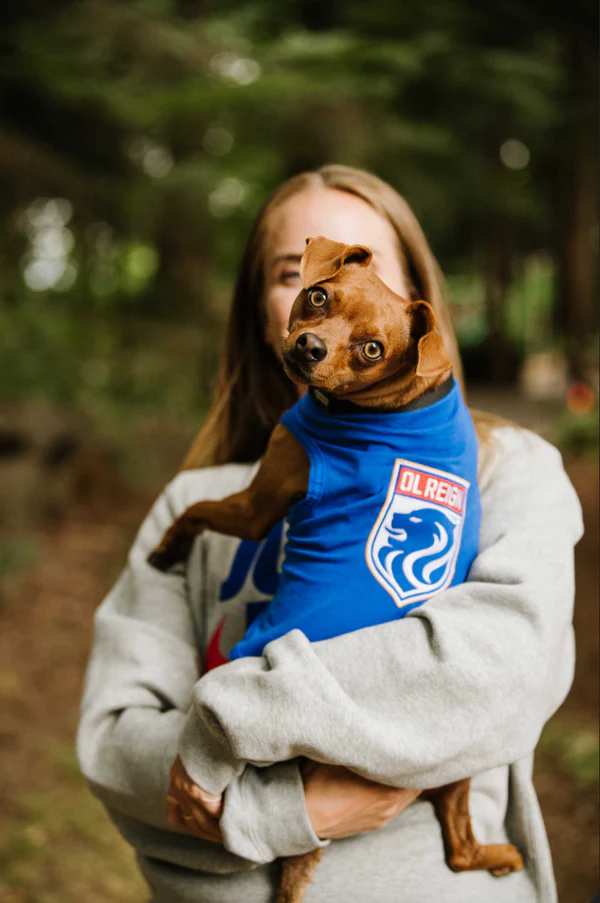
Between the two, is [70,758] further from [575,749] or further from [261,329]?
[261,329]

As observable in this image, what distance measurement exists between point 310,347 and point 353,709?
0.51 metres

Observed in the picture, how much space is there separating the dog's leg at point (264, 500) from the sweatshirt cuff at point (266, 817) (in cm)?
37

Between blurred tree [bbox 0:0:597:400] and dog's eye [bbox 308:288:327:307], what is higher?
blurred tree [bbox 0:0:597:400]

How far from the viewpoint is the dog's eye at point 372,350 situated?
3.40ft

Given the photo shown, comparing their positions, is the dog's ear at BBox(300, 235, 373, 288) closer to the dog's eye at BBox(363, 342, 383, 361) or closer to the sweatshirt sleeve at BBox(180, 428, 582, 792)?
the dog's eye at BBox(363, 342, 383, 361)

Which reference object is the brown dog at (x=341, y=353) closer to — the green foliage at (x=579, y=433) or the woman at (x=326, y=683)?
the woman at (x=326, y=683)

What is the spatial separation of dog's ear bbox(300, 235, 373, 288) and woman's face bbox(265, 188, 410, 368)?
24cm

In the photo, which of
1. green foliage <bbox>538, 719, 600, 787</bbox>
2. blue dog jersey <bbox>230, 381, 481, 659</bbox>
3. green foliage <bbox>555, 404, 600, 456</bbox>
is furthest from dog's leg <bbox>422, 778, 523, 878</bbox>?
green foliage <bbox>555, 404, 600, 456</bbox>

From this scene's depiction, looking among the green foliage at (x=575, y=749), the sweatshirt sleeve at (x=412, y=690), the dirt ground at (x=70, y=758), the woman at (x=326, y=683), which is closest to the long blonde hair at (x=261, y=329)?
the woman at (x=326, y=683)

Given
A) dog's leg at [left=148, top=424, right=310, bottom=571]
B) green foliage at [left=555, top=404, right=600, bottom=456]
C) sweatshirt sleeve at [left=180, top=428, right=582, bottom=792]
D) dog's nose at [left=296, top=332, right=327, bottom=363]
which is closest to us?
dog's nose at [left=296, top=332, right=327, bottom=363]

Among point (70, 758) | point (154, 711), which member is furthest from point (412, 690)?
point (70, 758)

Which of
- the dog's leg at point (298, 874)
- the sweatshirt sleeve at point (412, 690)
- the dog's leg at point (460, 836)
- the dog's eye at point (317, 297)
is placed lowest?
the dog's leg at point (298, 874)

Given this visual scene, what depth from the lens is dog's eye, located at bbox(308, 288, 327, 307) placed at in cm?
104

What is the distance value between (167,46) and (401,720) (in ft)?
15.3
